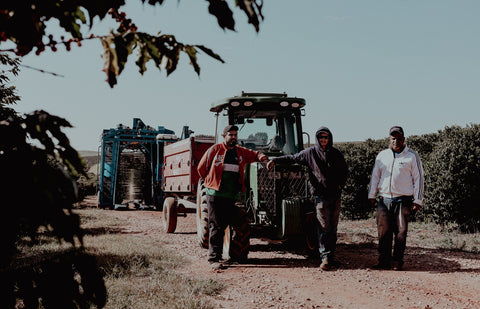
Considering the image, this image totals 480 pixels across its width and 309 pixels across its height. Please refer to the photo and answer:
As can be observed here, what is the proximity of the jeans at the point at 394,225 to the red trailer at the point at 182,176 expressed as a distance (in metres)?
4.03

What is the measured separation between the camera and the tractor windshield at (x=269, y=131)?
7574 mm

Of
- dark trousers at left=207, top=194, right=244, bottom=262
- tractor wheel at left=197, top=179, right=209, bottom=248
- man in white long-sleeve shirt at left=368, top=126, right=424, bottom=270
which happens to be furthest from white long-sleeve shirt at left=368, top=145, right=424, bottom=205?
tractor wheel at left=197, top=179, right=209, bottom=248

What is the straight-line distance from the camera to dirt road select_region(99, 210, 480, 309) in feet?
14.6

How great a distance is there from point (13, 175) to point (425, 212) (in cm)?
1038

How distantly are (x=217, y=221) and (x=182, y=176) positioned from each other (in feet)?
11.3

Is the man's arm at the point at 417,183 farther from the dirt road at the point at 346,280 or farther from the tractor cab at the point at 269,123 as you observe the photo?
the tractor cab at the point at 269,123

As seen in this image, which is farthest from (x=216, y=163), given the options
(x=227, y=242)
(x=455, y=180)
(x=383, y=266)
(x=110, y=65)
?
(x=455, y=180)

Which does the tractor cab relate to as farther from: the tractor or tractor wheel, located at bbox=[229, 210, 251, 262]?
tractor wheel, located at bbox=[229, 210, 251, 262]

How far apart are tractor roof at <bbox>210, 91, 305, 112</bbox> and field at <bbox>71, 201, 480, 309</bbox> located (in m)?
2.64

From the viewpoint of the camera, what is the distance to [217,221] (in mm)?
6121

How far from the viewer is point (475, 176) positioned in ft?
30.5

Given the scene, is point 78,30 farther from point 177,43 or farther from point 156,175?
point 156,175

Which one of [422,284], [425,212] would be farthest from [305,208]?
[425,212]

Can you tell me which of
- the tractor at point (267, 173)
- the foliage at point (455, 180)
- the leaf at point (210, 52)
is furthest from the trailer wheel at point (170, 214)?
→ the leaf at point (210, 52)
